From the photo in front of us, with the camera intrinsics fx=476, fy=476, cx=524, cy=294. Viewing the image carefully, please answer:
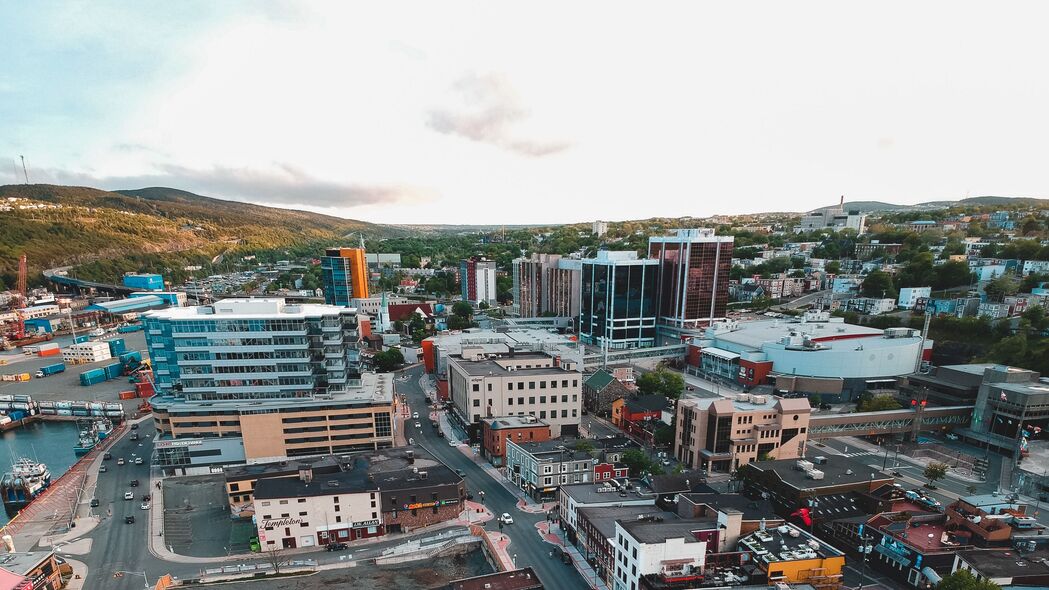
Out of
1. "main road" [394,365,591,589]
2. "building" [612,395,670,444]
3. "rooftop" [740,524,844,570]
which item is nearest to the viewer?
"rooftop" [740,524,844,570]

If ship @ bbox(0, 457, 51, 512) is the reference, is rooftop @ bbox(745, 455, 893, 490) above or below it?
above

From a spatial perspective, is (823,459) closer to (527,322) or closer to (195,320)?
(195,320)

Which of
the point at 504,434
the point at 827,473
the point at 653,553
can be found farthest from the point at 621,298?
the point at 653,553

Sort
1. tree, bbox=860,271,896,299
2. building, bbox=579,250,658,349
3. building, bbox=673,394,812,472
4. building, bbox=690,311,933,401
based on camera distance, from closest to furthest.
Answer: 1. building, bbox=673,394,812,472
2. building, bbox=690,311,933,401
3. building, bbox=579,250,658,349
4. tree, bbox=860,271,896,299

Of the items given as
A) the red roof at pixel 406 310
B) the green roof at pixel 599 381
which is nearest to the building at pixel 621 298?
the green roof at pixel 599 381

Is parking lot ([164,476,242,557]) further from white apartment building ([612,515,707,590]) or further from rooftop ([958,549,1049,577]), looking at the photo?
rooftop ([958,549,1049,577])

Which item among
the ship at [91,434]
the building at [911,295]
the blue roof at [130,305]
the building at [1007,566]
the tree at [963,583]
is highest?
the building at [911,295]

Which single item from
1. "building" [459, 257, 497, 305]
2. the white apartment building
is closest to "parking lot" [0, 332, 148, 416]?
the white apartment building

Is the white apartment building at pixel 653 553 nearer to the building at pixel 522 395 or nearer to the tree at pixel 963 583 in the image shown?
the tree at pixel 963 583
